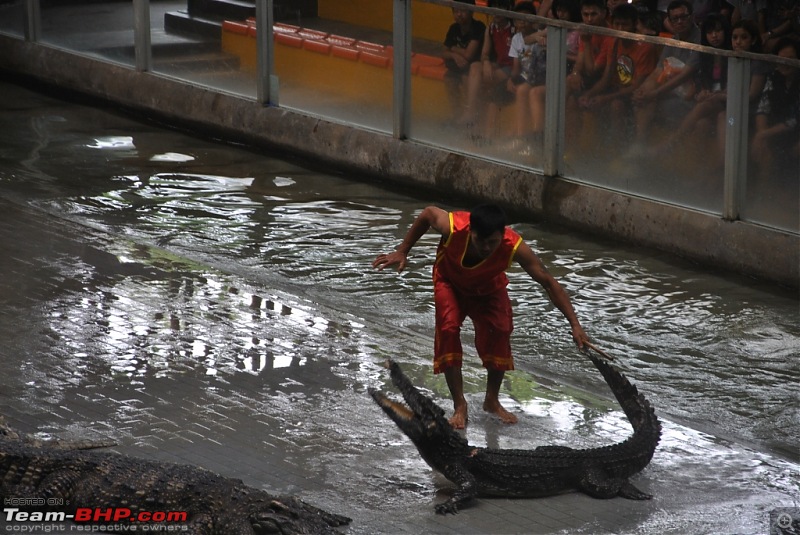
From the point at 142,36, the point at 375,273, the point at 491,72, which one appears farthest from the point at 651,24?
the point at 142,36

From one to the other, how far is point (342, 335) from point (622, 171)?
3.75 meters

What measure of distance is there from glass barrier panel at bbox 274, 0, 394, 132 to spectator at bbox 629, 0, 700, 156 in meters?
3.07

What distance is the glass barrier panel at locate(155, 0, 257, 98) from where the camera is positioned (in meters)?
14.9

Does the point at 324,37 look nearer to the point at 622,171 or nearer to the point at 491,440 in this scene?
the point at 622,171

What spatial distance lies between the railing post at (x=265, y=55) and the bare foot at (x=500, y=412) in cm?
782

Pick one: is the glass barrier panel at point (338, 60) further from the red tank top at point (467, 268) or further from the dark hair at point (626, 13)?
the red tank top at point (467, 268)

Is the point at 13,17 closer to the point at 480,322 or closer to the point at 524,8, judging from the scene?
the point at 524,8

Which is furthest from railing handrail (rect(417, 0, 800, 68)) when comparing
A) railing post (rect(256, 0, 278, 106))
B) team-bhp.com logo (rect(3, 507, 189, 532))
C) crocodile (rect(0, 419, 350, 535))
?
team-bhp.com logo (rect(3, 507, 189, 532))

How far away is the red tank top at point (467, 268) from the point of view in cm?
711

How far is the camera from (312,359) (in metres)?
8.37

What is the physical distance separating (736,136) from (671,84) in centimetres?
77

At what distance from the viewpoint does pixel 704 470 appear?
6867 mm

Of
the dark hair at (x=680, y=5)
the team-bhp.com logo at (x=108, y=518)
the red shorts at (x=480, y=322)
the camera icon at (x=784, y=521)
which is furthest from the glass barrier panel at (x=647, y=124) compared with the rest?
the team-bhp.com logo at (x=108, y=518)

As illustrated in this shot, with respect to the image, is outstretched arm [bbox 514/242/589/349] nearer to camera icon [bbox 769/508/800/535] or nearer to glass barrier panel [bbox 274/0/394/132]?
camera icon [bbox 769/508/800/535]
